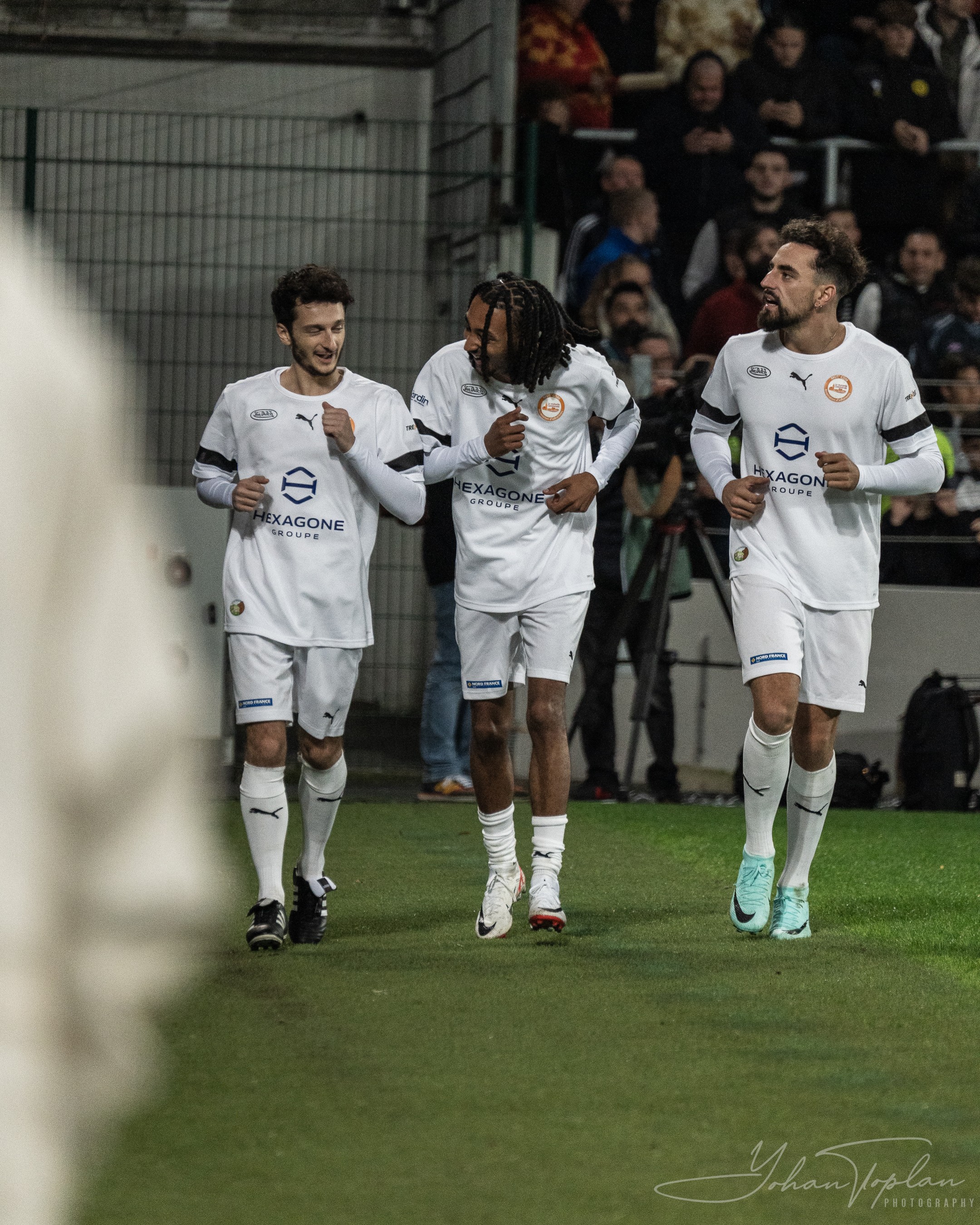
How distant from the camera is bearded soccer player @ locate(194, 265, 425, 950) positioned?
5.79 m

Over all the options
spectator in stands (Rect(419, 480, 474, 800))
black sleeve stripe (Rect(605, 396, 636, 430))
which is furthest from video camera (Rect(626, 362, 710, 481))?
black sleeve stripe (Rect(605, 396, 636, 430))

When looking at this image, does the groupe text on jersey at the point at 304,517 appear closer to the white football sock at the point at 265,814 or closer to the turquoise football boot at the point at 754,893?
the white football sock at the point at 265,814

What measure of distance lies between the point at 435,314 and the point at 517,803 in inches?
133

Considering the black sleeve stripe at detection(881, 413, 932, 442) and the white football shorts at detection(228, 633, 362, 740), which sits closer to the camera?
the white football shorts at detection(228, 633, 362, 740)

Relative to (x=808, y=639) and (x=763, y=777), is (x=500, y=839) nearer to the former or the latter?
(x=763, y=777)

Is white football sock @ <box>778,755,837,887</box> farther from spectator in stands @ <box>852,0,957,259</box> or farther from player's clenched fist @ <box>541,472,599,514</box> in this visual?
spectator in stands @ <box>852,0,957,259</box>

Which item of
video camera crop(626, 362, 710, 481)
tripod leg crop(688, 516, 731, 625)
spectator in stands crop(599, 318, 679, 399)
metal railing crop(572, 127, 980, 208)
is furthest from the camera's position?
metal railing crop(572, 127, 980, 208)

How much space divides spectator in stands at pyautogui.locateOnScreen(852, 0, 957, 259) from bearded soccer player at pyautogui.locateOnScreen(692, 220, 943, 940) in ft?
24.5

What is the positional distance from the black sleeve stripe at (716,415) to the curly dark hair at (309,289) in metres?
1.28

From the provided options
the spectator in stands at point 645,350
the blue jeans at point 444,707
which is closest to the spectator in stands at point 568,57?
the spectator in stands at point 645,350

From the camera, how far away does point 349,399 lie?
598 cm

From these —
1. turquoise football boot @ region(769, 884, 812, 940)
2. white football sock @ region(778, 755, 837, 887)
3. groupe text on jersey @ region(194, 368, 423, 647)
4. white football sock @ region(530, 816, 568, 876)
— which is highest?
groupe text on jersey @ region(194, 368, 423, 647)

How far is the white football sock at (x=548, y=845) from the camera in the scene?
6.05 meters

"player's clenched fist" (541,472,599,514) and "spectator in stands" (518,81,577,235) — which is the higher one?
"spectator in stands" (518,81,577,235)
